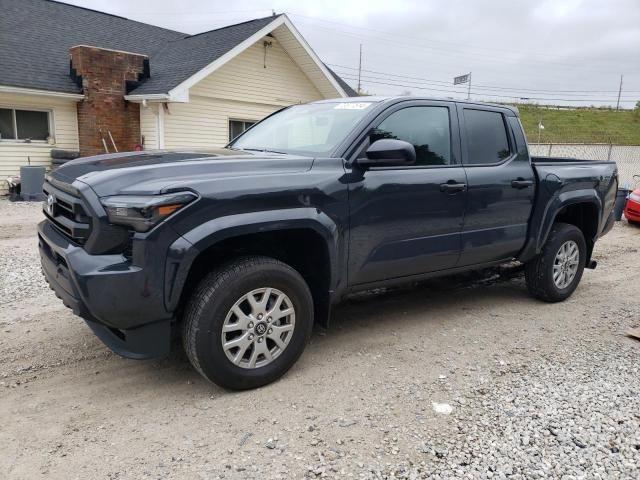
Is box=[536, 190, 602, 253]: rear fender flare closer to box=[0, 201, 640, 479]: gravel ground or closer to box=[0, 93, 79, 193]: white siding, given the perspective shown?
box=[0, 201, 640, 479]: gravel ground

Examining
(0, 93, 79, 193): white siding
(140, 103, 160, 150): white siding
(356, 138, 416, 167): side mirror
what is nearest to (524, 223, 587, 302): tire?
(356, 138, 416, 167): side mirror

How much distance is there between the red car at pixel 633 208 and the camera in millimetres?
11297

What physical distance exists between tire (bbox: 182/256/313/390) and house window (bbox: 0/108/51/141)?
39.8 ft

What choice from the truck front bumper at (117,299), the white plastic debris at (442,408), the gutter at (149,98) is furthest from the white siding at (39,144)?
the white plastic debris at (442,408)

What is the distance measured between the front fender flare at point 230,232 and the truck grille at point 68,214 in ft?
1.75

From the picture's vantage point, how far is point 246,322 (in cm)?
322

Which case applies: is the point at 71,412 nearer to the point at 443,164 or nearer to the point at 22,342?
the point at 22,342

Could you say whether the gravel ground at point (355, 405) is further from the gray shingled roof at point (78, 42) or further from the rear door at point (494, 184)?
the gray shingled roof at point (78, 42)

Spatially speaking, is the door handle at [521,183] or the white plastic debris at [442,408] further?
the door handle at [521,183]

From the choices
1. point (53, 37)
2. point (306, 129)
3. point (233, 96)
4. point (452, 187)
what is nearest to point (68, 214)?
point (306, 129)

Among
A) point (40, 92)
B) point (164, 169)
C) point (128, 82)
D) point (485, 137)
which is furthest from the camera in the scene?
point (128, 82)

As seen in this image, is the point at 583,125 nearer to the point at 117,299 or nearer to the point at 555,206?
the point at 555,206

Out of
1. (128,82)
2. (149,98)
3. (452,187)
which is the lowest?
(452,187)

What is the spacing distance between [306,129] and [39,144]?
1141cm
